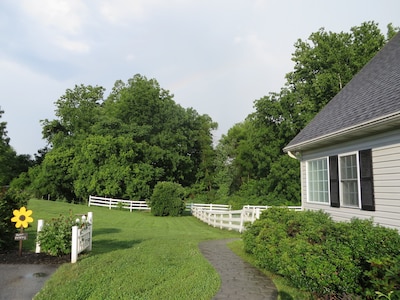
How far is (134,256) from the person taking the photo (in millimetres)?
7906

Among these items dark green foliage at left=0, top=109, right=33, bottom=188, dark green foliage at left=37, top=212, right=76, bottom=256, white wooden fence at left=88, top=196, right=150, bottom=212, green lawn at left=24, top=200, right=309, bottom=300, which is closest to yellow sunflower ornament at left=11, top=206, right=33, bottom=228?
dark green foliage at left=37, top=212, right=76, bottom=256

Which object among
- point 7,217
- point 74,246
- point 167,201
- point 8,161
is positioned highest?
point 8,161

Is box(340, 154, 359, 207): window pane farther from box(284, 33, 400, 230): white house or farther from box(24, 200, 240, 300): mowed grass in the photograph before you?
box(24, 200, 240, 300): mowed grass

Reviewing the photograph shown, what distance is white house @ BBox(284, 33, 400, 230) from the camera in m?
6.61

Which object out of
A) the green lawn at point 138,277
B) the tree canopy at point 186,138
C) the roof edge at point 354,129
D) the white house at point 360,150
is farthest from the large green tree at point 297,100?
the green lawn at point 138,277

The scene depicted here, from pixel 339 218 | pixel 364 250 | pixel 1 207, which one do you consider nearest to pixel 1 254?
pixel 1 207

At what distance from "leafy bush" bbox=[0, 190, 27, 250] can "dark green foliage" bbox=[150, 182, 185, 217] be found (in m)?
15.9

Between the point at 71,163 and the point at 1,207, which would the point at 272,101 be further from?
the point at 1,207

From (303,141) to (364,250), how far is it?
5911 millimetres

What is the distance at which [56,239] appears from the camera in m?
7.61

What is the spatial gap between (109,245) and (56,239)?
2.43 metres

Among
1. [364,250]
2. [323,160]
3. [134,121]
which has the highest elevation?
[134,121]

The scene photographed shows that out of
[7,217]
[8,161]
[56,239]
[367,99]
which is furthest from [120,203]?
[367,99]

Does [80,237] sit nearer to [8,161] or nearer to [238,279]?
[238,279]
